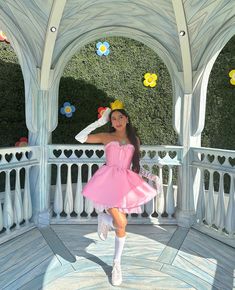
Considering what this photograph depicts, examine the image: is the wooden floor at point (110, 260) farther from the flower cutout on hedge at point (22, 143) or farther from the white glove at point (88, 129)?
the flower cutout on hedge at point (22, 143)

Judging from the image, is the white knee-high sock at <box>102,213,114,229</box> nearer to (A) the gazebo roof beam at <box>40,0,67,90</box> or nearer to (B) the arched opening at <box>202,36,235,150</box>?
(A) the gazebo roof beam at <box>40,0,67,90</box>

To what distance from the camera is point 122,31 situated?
464 centimetres

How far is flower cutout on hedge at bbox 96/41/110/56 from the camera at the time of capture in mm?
6459

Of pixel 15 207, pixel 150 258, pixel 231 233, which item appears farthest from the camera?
pixel 15 207

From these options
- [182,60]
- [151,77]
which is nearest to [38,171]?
[182,60]

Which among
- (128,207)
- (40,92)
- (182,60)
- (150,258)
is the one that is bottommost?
(150,258)

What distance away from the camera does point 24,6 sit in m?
3.70

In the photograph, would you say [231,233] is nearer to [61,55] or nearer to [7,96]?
[61,55]

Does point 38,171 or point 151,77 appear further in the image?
point 151,77

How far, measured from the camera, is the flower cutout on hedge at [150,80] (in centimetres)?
645

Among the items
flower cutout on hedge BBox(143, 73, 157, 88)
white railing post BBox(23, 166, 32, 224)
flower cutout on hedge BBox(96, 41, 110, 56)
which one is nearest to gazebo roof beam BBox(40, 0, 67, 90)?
white railing post BBox(23, 166, 32, 224)

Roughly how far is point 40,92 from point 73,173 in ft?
7.86

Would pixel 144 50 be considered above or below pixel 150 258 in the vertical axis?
above

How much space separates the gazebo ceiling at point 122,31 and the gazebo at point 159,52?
0.5 inches
